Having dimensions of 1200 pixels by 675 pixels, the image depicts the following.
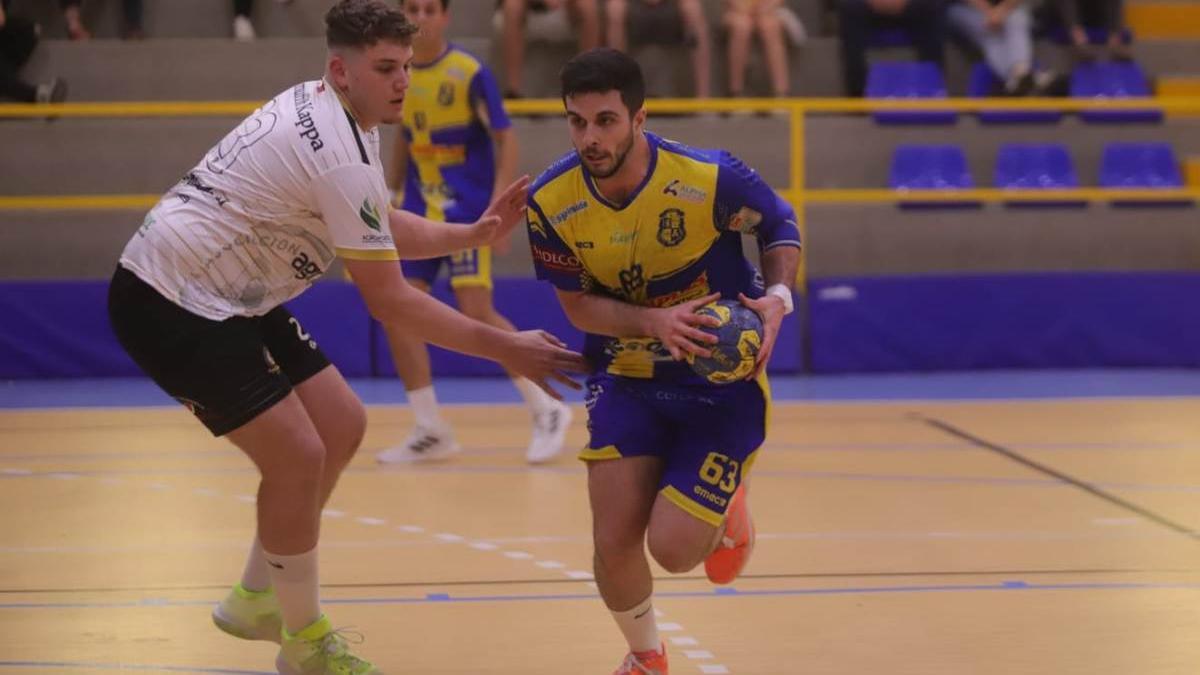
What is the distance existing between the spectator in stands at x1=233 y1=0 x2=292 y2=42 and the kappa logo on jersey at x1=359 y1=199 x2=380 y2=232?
9.13 meters

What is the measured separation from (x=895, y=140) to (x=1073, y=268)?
1.68m

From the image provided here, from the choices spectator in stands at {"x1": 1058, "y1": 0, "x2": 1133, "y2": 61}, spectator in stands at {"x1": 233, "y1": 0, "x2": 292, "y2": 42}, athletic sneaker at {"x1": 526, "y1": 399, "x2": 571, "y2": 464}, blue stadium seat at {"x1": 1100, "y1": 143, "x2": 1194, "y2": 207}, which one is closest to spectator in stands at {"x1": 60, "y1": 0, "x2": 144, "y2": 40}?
spectator in stands at {"x1": 233, "y1": 0, "x2": 292, "y2": 42}

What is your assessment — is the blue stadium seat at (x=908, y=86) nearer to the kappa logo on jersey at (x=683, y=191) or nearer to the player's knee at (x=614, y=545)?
the kappa logo on jersey at (x=683, y=191)

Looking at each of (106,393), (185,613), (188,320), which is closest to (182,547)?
(185,613)

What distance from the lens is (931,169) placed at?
39.7 ft

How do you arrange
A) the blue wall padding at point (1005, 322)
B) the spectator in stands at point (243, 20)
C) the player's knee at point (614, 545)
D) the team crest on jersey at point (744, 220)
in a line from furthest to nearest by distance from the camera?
the spectator in stands at point (243, 20), the blue wall padding at point (1005, 322), the team crest on jersey at point (744, 220), the player's knee at point (614, 545)

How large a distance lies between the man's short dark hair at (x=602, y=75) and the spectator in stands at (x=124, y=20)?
946 cm

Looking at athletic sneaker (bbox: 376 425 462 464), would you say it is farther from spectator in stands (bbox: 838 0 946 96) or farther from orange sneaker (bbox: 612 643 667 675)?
spectator in stands (bbox: 838 0 946 96)

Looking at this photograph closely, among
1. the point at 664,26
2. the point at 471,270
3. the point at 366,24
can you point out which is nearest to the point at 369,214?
the point at 366,24

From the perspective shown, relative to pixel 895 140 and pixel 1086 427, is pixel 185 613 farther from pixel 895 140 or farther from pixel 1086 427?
pixel 895 140

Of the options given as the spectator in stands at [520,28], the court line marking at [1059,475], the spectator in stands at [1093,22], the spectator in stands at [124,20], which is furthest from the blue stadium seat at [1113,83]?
the spectator in stands at [124,20]

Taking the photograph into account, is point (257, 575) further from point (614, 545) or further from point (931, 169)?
point (931, 169)

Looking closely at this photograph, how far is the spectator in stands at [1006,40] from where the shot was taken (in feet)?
40.9

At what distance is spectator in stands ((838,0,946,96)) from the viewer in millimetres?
12656
